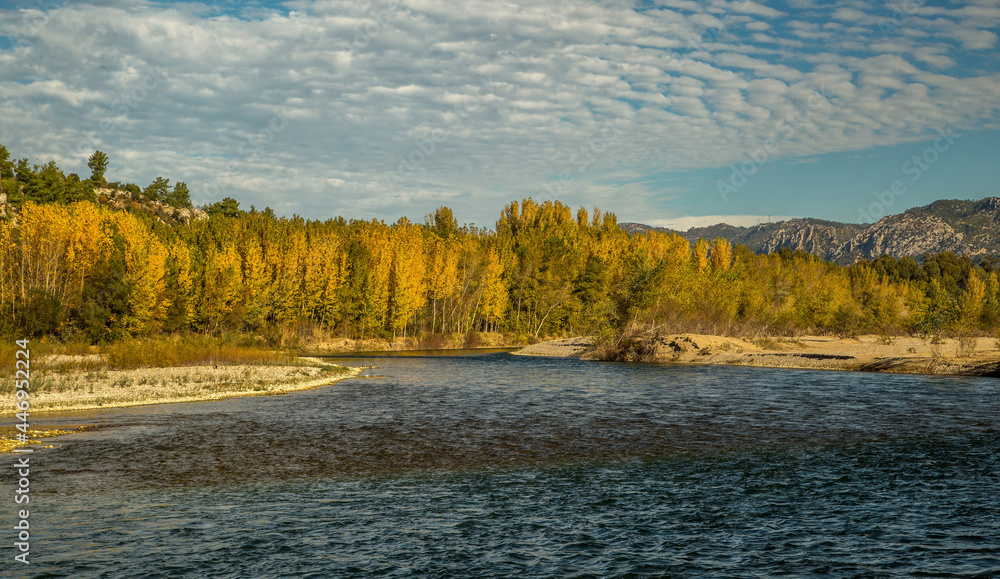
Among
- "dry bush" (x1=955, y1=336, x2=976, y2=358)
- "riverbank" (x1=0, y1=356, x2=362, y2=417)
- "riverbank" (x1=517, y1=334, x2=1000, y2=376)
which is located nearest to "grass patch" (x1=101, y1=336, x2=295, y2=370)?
"riverbank" (x1=0, y1=356, x2=362, y2=417)

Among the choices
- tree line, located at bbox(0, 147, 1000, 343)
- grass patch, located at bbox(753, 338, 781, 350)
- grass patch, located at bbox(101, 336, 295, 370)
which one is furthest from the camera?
grass patch, located at bbox(753, 338, 781, 350)

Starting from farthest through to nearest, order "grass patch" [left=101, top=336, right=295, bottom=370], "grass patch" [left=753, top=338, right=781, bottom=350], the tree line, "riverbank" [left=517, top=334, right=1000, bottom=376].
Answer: "grass patch" [left=753, top=338, right=781, bottom=350]
the tree line
"riverbank" [left=517, top=334, right=1000, bottom=376]
"grass patch" [left=101, top=336, right=295, bottom=370]

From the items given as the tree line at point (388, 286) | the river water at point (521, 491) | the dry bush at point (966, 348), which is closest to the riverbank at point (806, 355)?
the dry bush at point (966, 348)

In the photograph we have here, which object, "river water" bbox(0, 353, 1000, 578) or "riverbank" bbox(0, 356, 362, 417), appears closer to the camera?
"river water" bbox(0, 353, 1000, 578)

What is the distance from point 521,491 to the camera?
17734 millimetres

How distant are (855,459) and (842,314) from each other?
304 ft

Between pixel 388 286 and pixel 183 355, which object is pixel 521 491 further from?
pixel 388 286

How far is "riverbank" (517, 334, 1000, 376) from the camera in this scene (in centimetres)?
4941

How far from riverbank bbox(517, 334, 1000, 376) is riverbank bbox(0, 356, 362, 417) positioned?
33198 millimetres

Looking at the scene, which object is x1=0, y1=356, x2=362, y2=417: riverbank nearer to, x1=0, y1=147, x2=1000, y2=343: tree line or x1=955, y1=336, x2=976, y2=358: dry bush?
x1=0, y1=147, x2=1000, y2=343: tree line

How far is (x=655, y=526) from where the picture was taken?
14672 millimetres

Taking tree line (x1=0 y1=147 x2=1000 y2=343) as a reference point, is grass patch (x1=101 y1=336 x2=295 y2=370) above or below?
below

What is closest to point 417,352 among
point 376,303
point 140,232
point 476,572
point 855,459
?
point 376,303

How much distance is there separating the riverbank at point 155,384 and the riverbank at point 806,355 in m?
33.2
